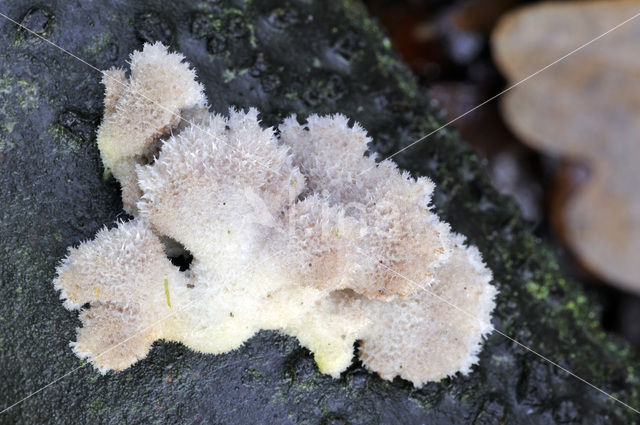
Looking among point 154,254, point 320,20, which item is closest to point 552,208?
point 320,20

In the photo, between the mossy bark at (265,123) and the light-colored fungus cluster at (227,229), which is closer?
the light-colored fungus cluster at (227,229)

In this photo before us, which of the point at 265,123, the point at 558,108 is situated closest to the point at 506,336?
the point at 265,123

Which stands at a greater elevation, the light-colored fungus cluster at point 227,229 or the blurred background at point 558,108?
the light-colored fungus cluster at point 227,229

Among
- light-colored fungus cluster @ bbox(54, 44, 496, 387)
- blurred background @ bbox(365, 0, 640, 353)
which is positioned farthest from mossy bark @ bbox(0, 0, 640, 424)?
blurred background @ bbox(365, 0, 640, 353)

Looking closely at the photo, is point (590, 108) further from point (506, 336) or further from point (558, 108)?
point (506, 336)

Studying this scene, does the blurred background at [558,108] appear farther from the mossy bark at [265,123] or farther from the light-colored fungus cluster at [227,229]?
the light-colored fungus cluster at [227,229]

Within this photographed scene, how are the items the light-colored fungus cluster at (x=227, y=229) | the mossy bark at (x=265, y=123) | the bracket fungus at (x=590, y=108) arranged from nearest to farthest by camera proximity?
the light-colored fungus cluster at (x=227, y=229)
the mossy bark at (x=265, y=123)
the bracket fungus at (x=590, y=108)

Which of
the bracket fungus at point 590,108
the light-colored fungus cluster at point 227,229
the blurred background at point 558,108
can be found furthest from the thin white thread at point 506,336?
the bracket fungus at point 590,108
